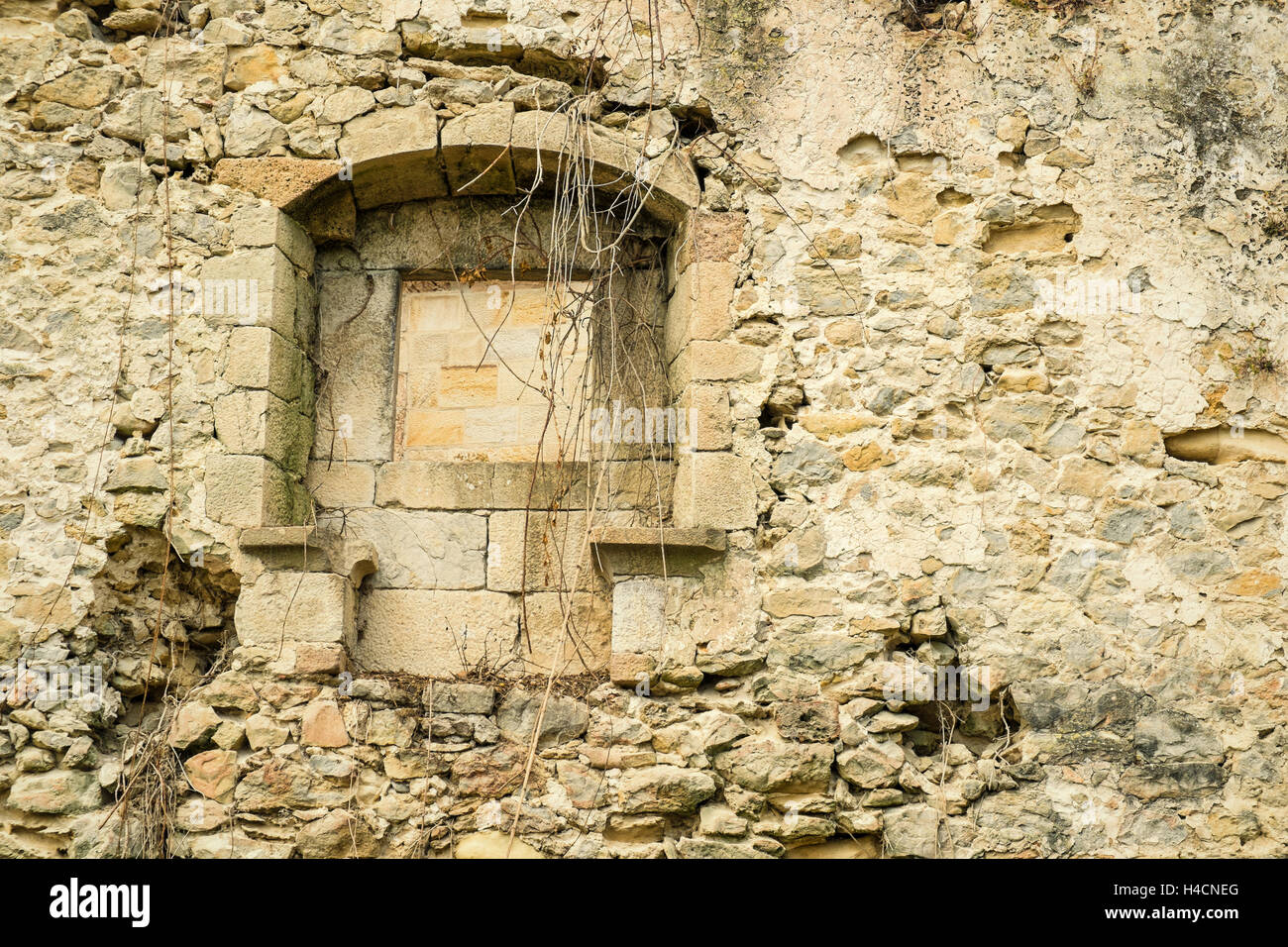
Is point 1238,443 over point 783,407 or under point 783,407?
under

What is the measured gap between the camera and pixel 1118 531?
3.98 m

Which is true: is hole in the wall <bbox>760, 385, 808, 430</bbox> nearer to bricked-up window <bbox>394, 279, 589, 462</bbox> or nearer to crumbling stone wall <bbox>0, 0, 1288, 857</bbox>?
crumbling stone wall <bbox>0, 0, 1288, 857</bbox>

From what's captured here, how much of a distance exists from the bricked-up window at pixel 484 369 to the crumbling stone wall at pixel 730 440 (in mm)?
204

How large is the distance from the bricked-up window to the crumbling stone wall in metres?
0.20

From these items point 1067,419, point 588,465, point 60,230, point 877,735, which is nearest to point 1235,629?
point 1067,419

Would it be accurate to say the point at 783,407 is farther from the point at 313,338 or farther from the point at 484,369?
the point at 313,338

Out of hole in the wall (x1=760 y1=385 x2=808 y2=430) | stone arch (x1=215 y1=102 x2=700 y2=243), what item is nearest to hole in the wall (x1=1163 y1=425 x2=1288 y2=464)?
hole in the wall (x1=760 y1=385 x2=808 y2=430)

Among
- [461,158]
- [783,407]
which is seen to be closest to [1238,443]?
[783,407]

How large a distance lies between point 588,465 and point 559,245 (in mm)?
878

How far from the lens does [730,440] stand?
4035 millimetres

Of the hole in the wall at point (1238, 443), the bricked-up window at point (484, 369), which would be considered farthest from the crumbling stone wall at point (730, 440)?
the bricked-up window at point (484, 369)

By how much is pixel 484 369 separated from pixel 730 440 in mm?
1093

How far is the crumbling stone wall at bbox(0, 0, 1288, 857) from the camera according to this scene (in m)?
3.79

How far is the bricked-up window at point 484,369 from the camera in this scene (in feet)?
14.4
